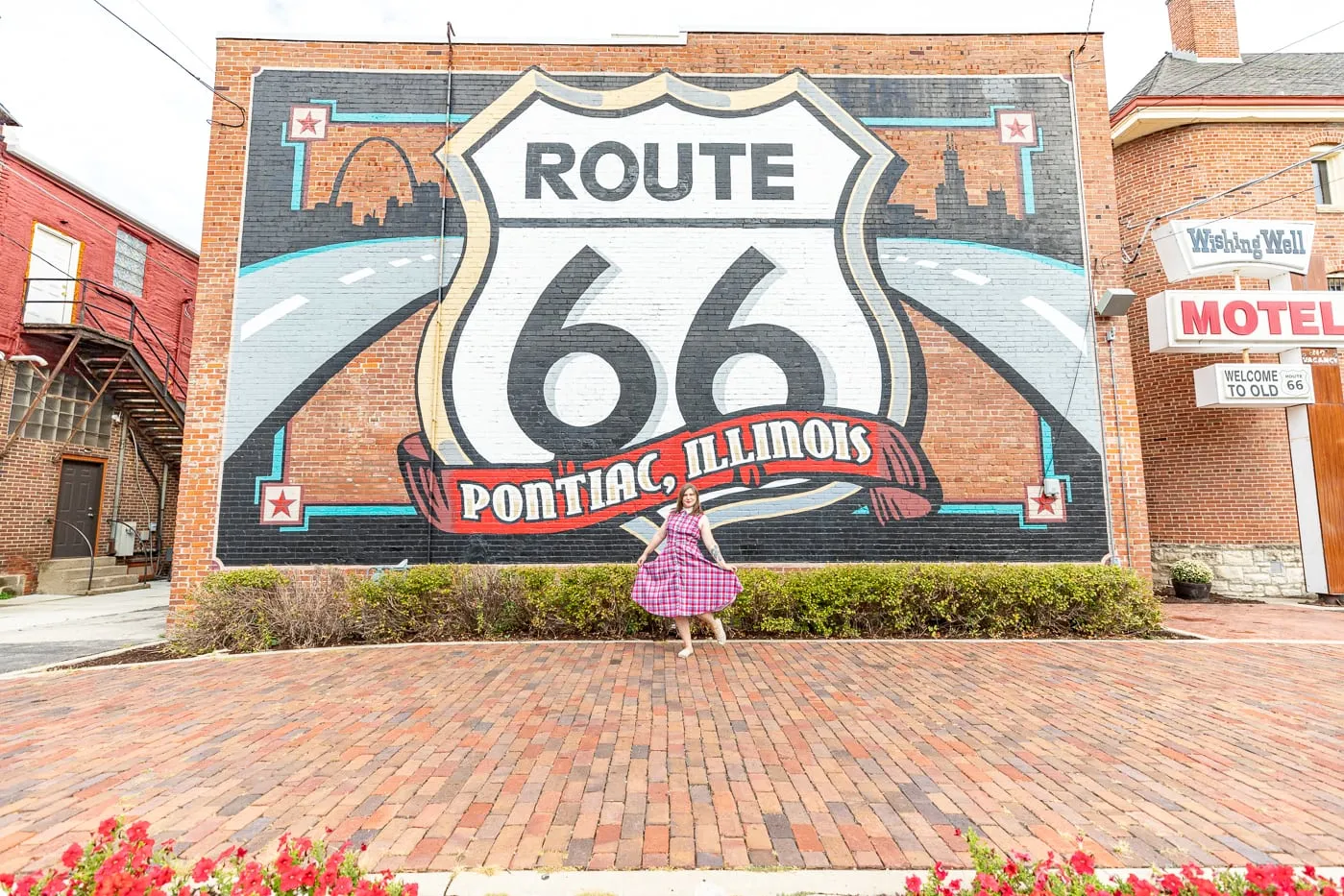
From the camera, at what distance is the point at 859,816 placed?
2865 millimetres

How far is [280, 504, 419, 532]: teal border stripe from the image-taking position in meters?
7.73

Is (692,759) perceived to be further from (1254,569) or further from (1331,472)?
(1331,472)

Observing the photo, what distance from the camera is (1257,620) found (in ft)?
26.3

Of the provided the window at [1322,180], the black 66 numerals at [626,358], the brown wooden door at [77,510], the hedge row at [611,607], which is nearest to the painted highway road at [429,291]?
the black 66 numerals at [626,358]

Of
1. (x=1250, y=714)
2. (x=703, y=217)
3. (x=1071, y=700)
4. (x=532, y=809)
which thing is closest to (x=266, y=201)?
(x=703, y=217)

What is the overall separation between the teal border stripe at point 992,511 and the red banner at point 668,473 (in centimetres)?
32

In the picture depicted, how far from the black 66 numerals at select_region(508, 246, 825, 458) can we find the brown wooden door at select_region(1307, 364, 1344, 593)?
25.9ft

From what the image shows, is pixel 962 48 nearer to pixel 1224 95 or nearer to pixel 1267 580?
pixel 1224 95

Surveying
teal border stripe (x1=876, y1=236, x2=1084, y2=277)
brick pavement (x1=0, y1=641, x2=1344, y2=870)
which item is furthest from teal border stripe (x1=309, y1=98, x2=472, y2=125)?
brick pavement (x1=0, y1=641, x2=1344, y2=870)

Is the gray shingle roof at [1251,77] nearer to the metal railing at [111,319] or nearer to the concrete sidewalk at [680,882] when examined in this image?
the concrete sidewalk at [680,882]

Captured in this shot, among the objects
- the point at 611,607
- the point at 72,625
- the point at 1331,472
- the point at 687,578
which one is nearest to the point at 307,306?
the point at 72,625

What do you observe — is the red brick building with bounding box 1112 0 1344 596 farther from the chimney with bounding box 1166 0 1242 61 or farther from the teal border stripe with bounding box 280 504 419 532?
the teal border stripe with bounding box 280 504 419 532

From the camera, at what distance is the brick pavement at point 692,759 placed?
8.82 ft

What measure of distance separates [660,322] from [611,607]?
370 cm
